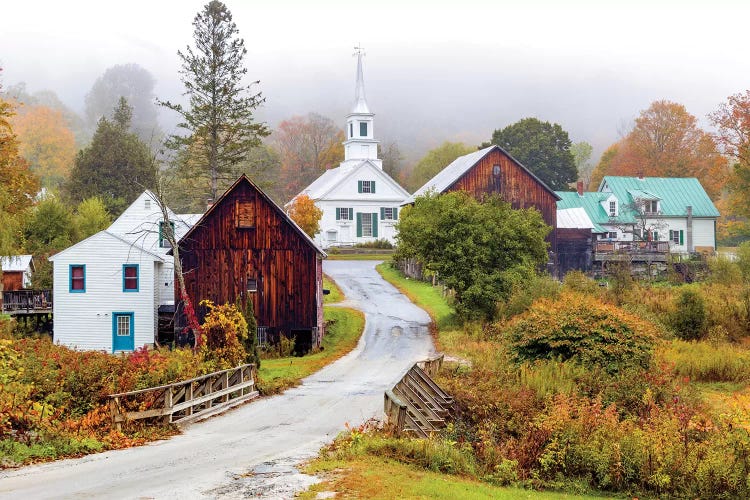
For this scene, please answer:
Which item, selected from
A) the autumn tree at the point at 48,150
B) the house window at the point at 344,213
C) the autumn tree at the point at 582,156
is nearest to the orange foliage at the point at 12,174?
the house window at the point at 344,213

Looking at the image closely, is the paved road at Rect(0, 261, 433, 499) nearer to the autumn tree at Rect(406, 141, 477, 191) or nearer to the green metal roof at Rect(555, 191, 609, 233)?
the green metal roof at Rect(555, 191, 609, 233)

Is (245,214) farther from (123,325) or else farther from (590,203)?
(590,203)

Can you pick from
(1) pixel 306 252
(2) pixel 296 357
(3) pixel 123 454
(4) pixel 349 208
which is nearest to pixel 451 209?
(1) pixel 306 252

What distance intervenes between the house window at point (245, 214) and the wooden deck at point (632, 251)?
2671 cm

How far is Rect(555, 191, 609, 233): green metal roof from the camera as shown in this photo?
79250 mm

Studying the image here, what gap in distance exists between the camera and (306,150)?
123 m

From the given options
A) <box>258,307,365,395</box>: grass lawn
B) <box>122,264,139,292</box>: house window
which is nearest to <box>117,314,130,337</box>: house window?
<box>122,264,139,292</box>: house window

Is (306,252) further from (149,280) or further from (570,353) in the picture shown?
(570,353)

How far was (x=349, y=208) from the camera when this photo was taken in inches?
3241

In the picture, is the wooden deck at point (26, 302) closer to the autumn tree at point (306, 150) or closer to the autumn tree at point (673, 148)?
the autumn tree at point (306, 150)

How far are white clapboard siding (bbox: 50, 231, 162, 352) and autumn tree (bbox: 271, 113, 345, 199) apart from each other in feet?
215

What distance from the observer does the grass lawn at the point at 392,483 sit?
14117mm

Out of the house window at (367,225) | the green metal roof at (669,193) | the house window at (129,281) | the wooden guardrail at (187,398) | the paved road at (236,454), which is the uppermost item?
the green metal roof at (669,193)

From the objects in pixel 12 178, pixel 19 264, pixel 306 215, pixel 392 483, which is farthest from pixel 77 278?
pixel 392 483
